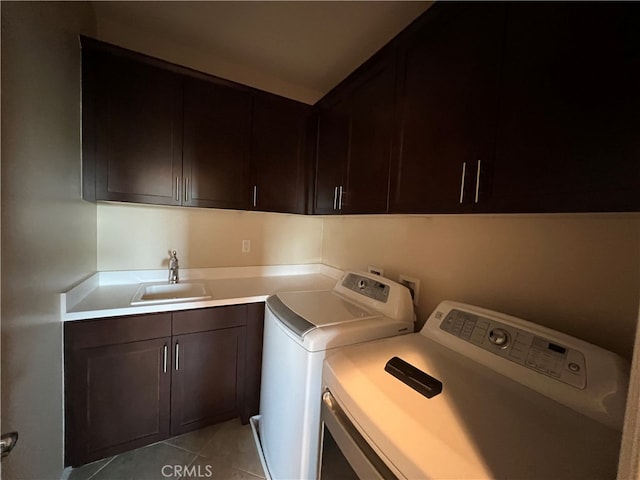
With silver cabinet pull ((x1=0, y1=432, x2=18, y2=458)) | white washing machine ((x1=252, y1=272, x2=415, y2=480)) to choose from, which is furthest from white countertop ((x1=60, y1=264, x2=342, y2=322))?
silver cabinet pull ((x1=0, y1=432, x2=18, y2=458))

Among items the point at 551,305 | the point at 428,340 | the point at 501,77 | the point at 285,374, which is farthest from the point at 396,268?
the point at 501,77

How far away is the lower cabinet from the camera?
1231 millimetres

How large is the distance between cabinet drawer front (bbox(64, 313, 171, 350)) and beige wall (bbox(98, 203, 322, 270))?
594 mm

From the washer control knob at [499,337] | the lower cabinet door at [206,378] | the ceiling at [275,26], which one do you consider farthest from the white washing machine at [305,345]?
the ceiling at [275,26]

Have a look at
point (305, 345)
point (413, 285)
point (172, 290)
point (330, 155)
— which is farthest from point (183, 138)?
point (413, 285)

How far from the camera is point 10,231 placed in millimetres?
760

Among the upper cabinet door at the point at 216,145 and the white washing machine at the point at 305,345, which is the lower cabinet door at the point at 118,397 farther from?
the upper cabinet door at the point at 216,145

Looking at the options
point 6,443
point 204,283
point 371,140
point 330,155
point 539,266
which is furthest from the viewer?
point 204,283

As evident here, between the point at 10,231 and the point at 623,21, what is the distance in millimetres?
1776

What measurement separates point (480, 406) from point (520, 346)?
0.29 metres

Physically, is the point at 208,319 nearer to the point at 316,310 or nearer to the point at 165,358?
the point at 165,358

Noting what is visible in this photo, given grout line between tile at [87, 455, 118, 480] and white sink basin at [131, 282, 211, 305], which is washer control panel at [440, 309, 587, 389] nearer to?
white sink basin at [131, 282, 211, 305]

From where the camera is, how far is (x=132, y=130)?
4.65 ft

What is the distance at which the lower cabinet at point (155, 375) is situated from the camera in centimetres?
123
